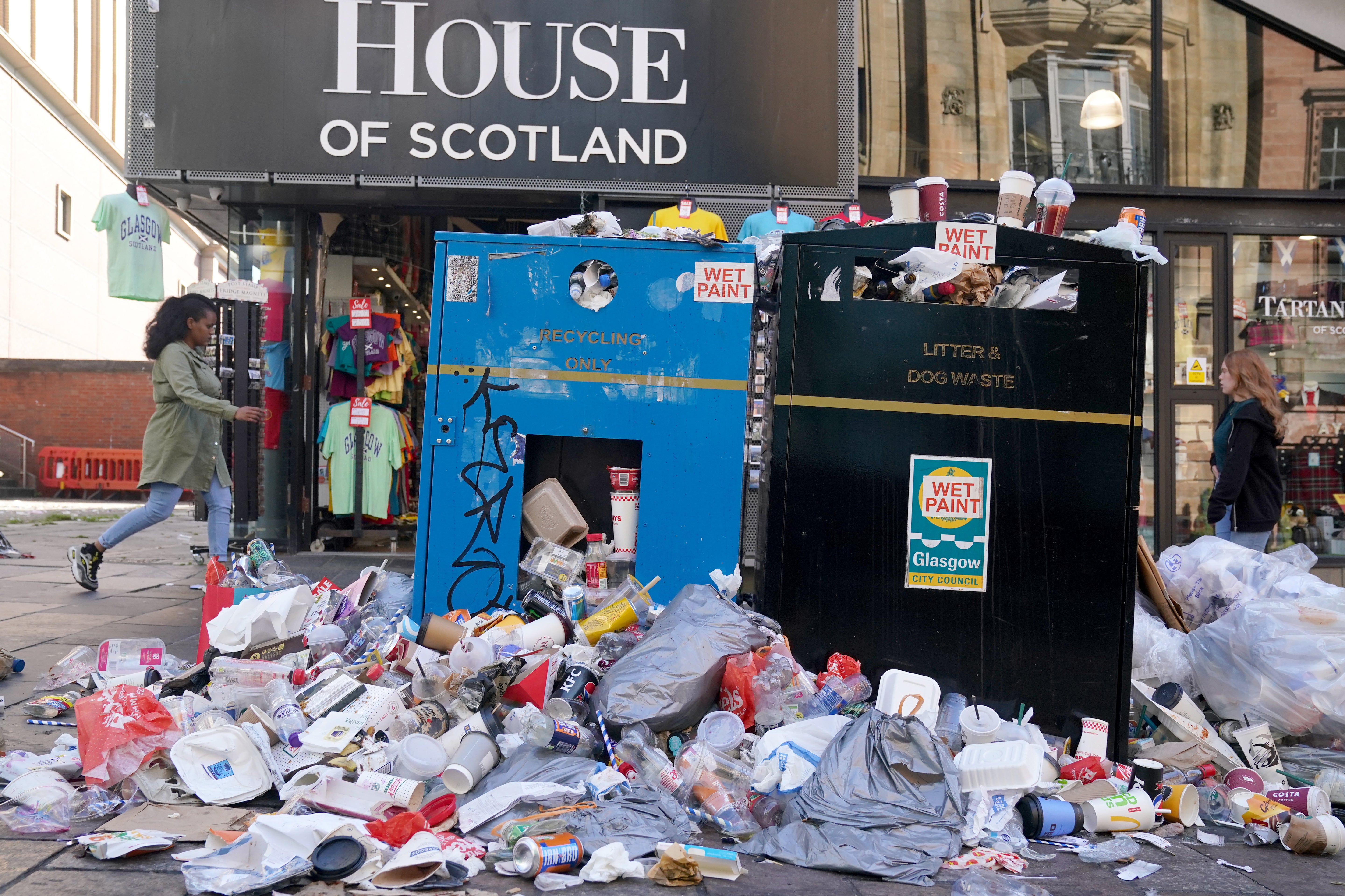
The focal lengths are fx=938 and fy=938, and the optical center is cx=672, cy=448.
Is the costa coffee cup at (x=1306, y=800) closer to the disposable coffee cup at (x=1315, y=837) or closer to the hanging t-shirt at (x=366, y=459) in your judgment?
the disposable coffee cup at (x=1315, y=837)

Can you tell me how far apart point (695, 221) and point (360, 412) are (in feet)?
9.24

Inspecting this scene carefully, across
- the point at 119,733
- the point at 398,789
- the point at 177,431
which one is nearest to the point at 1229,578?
the point at 398,789

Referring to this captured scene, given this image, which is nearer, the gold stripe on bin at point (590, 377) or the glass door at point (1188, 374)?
the gold stripe on bin at point (590, 377)

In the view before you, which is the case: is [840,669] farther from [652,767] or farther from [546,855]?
[546,855]

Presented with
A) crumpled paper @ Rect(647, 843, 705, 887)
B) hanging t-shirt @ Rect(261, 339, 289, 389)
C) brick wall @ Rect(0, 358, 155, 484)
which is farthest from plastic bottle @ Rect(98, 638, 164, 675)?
brick wall @ Rect(0, 358, 155, 484)

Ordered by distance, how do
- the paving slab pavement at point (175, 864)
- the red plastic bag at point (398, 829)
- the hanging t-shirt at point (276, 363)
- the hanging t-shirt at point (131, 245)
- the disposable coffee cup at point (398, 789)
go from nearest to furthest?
1. the paving slab pavement at point (175, 864)
2. the red plastic bag at point (398, 829)
3. the disposable coffee cup at point (398, 789)
4. the hanging t-shirt at point (131, 245)
5. the hanging t-shirt at point (276, 363)

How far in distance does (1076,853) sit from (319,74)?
20.3 ft

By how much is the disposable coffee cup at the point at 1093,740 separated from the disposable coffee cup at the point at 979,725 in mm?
286

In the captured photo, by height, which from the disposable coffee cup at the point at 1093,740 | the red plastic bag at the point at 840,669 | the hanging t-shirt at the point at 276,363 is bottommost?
the disposable coffee cup at the point at 1093,740

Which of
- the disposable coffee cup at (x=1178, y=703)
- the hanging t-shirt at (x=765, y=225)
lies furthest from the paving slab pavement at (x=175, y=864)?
the hanging t-shirt at (x=765, y=225)

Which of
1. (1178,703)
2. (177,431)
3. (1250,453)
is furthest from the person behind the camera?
(177,431)

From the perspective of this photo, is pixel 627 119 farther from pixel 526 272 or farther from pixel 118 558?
pixel 118 558

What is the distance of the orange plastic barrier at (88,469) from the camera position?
672 inches

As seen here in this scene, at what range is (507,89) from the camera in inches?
248
